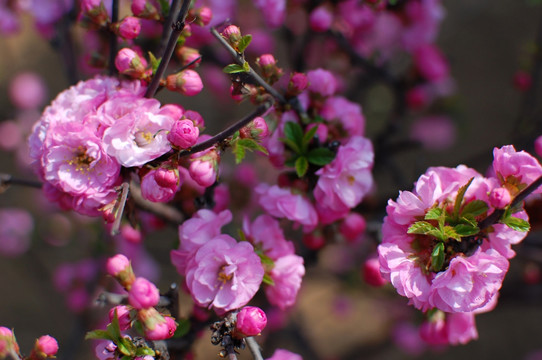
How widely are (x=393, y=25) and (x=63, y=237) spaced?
1854 millimetres

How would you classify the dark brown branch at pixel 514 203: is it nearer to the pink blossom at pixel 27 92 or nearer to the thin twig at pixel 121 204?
the thin twig at pixel 121 204

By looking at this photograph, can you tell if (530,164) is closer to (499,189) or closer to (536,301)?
(499,189)

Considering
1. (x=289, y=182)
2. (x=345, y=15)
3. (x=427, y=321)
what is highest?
(x=345, y=15)

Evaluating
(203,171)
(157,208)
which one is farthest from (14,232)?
(203,171)

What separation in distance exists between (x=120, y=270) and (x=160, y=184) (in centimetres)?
21

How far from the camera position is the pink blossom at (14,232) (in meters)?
2.36

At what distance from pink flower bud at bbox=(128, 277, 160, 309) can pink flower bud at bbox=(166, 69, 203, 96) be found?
40cm

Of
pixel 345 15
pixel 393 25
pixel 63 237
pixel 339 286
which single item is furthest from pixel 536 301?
pixel 63 237

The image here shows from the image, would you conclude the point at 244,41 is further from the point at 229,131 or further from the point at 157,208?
the point at 157,208

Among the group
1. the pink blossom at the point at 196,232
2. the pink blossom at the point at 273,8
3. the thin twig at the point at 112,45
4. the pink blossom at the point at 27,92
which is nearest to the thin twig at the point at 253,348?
the pink blossom at the point at 196,232

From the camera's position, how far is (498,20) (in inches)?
93.4

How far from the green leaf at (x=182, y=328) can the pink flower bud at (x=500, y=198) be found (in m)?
0.71

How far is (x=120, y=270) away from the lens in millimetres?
932

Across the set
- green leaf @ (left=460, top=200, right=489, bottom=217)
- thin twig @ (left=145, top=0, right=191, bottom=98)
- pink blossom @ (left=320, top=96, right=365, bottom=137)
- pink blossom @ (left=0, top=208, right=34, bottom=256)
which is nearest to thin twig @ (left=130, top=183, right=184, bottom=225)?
thin twig @ (left=145, top=0, right=191, bottom=98)
